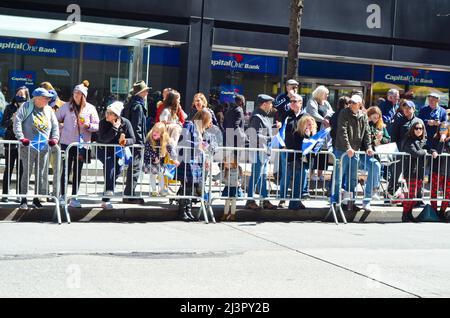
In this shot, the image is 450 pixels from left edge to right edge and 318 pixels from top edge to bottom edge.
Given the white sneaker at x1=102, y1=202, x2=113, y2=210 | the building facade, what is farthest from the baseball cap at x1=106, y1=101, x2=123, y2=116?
the building facade

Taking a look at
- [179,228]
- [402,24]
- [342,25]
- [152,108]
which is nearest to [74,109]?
[179,228]

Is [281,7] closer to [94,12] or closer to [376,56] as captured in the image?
[376,56]

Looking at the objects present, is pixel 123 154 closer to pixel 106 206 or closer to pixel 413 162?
pixel 106 206

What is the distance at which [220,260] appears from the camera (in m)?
9.00

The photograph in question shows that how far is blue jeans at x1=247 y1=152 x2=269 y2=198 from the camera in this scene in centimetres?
1277

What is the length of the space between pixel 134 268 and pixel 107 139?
14.2ft

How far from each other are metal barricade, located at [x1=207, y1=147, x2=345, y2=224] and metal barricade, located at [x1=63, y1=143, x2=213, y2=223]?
Answer: 30 centimetres

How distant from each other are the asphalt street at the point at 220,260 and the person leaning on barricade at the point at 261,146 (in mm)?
645

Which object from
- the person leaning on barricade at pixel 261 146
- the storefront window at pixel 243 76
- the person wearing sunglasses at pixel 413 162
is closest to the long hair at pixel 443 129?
the person wearing sunglasses at pixel 413 162

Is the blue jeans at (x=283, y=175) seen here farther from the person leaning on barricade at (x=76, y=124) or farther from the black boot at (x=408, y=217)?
the person leaning on barricade at (x=76, y=124)

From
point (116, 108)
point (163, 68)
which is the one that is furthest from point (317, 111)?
point (163, 68)

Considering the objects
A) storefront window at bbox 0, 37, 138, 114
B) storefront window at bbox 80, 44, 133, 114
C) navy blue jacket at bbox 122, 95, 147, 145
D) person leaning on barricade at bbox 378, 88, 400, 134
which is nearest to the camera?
navy blue jacket at bbox 122, 95, 147, 145

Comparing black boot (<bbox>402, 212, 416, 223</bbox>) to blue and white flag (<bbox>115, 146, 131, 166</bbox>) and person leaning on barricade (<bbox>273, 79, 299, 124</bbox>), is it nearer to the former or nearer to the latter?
person leaning on barricade (<bbox>273, 79, 299, 124</bbox>)

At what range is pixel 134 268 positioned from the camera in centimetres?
825
